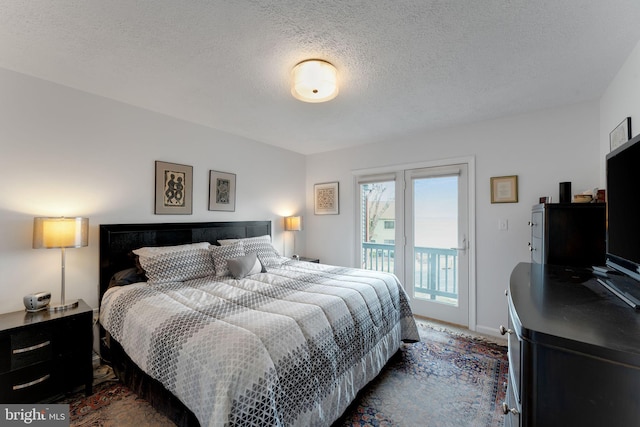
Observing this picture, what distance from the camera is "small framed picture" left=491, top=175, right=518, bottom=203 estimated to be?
291cm

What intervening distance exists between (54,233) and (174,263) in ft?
2.80

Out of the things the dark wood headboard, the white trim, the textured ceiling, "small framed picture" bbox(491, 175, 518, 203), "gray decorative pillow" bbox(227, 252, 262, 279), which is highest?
the textured ceiling

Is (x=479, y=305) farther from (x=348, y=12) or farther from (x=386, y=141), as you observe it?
(x=348, y=12)

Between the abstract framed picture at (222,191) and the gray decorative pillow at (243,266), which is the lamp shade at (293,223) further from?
the gray decorative pillow at (243,266)

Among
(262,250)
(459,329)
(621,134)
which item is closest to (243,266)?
(262,250)

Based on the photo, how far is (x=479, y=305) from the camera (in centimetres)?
314

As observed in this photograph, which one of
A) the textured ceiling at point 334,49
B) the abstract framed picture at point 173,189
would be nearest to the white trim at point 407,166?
the textured ceiling at point 334,49

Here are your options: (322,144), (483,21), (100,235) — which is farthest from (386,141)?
(100,235)

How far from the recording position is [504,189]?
9.77ft

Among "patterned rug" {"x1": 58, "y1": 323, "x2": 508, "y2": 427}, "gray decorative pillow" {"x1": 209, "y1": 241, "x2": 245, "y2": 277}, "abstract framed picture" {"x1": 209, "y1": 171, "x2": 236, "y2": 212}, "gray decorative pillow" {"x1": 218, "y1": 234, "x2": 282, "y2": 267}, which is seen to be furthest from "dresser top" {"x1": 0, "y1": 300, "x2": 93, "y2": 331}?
"abstract framed picture" {"x1": 209, "y1": 171, "x2": 236, "y2": 212}

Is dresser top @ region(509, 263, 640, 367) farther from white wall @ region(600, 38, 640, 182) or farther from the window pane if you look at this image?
the window pane

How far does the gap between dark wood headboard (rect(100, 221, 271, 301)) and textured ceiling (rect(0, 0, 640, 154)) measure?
4.09 ft

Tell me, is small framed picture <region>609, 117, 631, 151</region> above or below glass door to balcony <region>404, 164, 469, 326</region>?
above

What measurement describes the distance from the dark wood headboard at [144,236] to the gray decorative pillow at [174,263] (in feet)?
0.51
